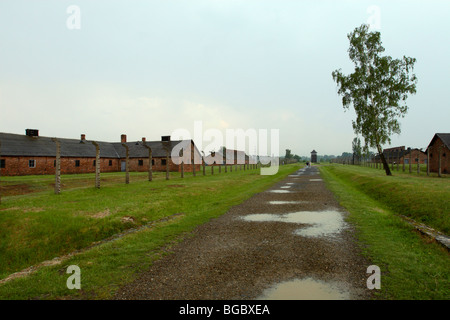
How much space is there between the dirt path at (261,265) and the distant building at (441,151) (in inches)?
1503

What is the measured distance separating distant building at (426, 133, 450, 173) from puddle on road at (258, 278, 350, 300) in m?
40.9

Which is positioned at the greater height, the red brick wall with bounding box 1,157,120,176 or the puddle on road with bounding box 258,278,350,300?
the red brick wall with bounding box 1,157,120,176

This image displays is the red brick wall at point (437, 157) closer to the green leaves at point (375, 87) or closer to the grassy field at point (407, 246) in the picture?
the green leaves at point (375, 87)

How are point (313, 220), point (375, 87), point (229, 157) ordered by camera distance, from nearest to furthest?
point (313, 220)
point (375, 87)
point (229, 157)

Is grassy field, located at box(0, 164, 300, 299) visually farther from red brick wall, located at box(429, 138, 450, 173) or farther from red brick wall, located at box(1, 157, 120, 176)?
red brick wall, located at box(429, 138, 450, 173)

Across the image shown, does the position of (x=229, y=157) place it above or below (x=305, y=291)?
above

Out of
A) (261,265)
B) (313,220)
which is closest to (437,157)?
(313,220)

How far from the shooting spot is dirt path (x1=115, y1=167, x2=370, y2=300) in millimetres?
5070

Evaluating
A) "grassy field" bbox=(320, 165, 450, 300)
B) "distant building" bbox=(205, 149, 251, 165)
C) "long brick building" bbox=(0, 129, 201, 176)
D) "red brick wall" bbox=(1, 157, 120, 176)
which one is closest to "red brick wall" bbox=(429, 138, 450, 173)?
"grassy field" bbox=(320, 165, 450, 300)

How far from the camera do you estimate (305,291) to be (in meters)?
5.05

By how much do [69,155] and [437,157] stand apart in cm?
6050

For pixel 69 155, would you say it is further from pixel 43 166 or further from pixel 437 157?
pixel 437 157

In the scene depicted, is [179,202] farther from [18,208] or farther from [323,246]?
[323,246]
